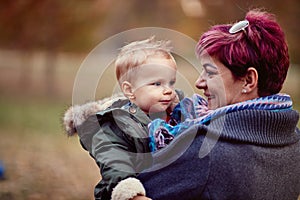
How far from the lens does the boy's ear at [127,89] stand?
2229 mm

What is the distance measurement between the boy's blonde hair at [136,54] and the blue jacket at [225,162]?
33 centimetres

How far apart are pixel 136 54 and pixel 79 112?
0.29 meters

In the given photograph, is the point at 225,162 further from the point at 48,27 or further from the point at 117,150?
the point at 48,27

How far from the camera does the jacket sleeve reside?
201cm

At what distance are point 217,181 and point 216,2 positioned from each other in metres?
9.04

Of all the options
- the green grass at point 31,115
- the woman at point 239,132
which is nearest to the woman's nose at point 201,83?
the woman at point 239,132

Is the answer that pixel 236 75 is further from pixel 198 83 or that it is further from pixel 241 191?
pixel 241 191

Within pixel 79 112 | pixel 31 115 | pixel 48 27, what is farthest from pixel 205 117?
pixel 48 27


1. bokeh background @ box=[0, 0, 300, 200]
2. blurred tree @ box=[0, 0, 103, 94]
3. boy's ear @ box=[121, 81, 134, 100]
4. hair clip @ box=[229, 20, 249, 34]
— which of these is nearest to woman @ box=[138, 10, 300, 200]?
hair clip @ box=[229, 20, 249, 34]

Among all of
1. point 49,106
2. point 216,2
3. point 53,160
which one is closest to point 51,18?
point 49,106

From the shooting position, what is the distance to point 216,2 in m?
10.8

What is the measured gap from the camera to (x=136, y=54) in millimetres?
2213

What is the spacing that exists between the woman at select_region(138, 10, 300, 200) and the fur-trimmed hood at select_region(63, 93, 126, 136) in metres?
0.33

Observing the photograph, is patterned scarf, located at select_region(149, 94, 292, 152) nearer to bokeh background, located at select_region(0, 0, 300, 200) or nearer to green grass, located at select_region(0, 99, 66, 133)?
bokeh background, located at select_region(0, 0, 300, 200)
